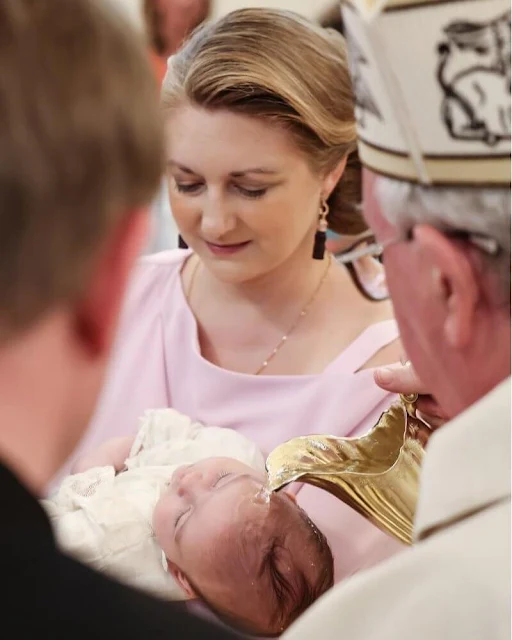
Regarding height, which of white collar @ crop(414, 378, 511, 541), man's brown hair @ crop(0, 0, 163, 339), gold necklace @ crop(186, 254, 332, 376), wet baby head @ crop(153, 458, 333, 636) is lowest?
wet baby head @ crop(153, 458, 333, 636)

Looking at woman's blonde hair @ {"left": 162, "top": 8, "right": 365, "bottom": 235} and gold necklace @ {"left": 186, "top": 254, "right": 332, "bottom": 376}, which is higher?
woman's blonde hair @ {"left": 162, "top": 8, "right": 365, "bottom": 235}

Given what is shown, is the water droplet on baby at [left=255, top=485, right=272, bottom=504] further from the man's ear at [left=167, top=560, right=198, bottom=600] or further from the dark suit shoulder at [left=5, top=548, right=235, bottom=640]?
the dark suit shoulder at [left=5, top=548, right=235, bottom=640]

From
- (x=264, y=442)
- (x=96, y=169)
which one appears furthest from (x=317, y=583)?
(x=96, y=169)

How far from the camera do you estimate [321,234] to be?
1.71m

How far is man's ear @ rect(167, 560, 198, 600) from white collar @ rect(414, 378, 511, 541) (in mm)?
729

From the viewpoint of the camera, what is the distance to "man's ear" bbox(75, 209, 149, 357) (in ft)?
1.81

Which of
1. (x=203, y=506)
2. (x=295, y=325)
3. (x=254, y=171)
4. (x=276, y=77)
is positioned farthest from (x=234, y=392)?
(x=276, y=77)

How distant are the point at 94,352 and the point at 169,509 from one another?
3.03 ft

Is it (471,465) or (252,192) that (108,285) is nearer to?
(471,465)

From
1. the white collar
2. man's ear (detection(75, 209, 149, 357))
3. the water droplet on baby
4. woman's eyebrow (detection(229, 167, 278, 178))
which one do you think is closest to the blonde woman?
woman's eyebrow (detection(229, 167, 278, 178))

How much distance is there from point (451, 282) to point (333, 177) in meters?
0.94

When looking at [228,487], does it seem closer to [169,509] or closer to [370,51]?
[169,509]

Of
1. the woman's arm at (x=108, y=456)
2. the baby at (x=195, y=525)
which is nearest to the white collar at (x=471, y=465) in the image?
the baby at (x=195, y=525)

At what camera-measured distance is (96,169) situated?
20.0 inches
